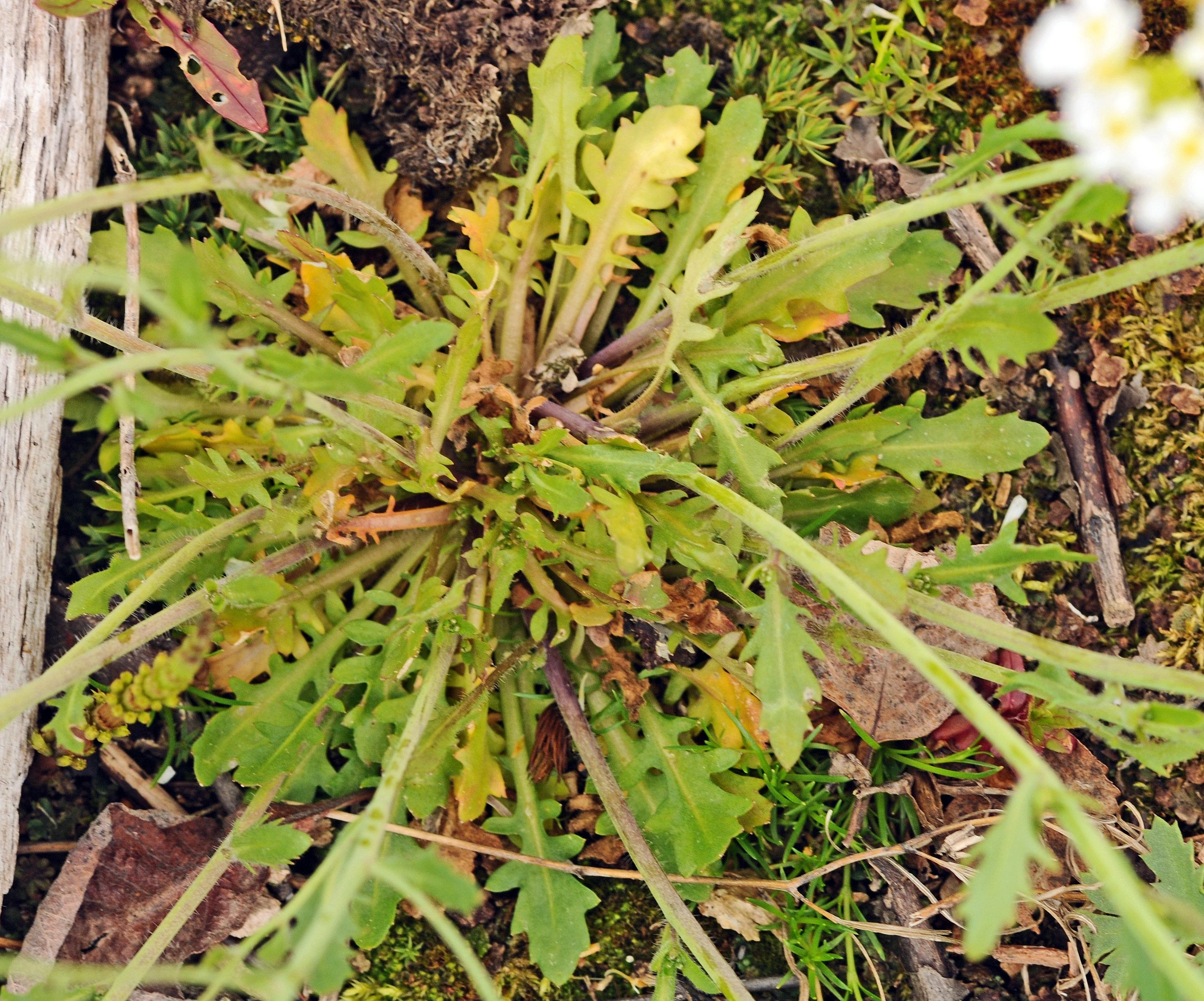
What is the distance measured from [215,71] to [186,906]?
8.28ft

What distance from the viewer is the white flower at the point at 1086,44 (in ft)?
4.54

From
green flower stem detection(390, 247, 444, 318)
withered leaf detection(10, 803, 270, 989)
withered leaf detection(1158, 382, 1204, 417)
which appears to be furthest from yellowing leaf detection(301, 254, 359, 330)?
withered leaf detection(1158, 382, 1204, 417)

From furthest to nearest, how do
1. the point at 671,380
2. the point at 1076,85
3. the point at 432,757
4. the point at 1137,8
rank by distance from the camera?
the point at 1137,8 → the point at 671,380 → the point at 432,757 → the point at 1076,85

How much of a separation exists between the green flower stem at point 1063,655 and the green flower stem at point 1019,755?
10.6 inches

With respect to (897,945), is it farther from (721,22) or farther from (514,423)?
(721,22)

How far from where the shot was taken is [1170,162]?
1355 millimetres

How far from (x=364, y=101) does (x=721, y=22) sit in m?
1.31

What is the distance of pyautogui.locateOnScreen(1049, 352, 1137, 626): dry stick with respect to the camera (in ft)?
9.92

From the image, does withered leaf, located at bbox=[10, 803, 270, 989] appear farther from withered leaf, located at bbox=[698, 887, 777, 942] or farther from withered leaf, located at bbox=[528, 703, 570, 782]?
withered leaf, located at bbox=[698, 887, 777, 942]

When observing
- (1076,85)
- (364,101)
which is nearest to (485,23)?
(364,101)

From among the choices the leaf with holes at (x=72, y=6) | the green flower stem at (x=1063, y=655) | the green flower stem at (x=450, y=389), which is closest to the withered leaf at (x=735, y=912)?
the green flower stem at (x=1063, y=655)

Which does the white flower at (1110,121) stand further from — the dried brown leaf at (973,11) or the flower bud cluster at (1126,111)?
the dried brown leaf at (973,11)

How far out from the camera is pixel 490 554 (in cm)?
277

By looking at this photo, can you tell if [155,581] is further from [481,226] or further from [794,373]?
[794,373]
